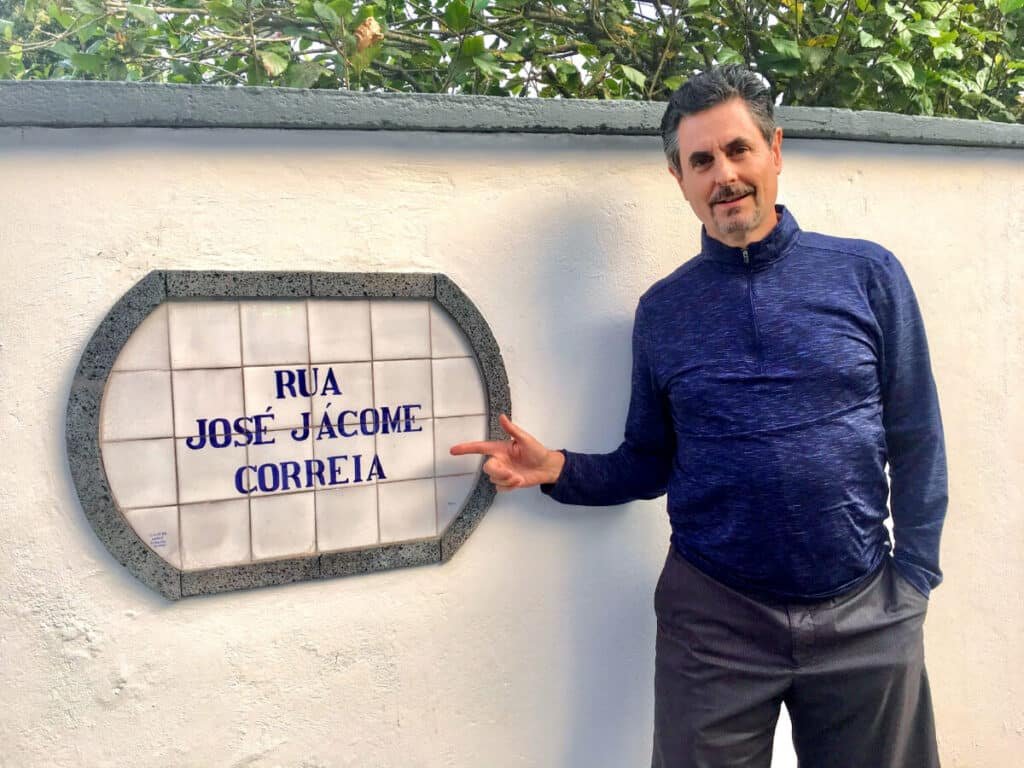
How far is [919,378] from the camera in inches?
76.0

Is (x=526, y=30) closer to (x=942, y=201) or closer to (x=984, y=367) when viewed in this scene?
(x=942, y=201)

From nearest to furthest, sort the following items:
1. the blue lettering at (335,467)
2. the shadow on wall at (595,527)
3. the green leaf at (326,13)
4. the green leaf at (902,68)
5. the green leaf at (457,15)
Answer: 1. the blue lettering at (335,467)
2. the shadow on wall at (595,527)
3. the green leaf at (326,13)
4. the green leaf at (457,15)
5. the green leaf at (902,68)

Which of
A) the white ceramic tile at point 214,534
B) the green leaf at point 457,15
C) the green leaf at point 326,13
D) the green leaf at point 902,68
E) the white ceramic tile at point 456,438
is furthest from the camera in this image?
the green leaf at point 902,68

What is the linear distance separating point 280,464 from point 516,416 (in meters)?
0.62

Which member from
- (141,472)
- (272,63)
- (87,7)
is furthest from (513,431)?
(87,7)

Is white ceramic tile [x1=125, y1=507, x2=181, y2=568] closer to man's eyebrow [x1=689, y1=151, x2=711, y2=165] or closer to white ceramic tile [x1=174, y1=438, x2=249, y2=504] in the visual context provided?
white ceramic tile [x1=174, y1=438, x2=249, y2=504]

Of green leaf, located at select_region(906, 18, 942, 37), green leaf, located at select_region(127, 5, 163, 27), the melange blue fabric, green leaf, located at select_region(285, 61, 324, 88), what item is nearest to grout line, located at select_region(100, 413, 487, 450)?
the melange blue fabric

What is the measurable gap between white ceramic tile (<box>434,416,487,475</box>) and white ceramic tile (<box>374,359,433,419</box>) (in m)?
0.06

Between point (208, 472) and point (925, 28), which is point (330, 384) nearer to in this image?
point (208, 472)

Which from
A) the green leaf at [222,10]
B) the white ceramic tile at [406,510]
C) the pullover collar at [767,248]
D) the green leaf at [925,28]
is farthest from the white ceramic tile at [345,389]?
Answer: the green leaf at [925,28]

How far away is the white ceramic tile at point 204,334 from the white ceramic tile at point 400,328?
33 centimetres

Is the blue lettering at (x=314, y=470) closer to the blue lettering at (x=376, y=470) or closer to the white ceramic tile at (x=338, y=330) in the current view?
the blue lettering at (x=376, y=470)

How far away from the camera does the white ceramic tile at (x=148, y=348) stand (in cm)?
184

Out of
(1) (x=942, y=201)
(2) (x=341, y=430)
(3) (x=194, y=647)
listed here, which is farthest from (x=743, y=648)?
(1) (x=942, y=201)
